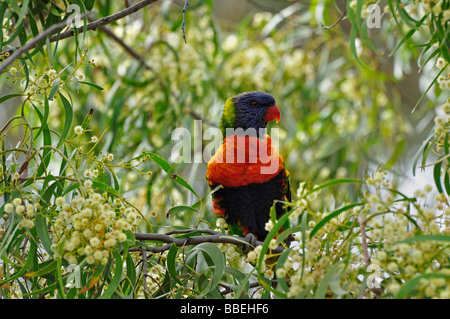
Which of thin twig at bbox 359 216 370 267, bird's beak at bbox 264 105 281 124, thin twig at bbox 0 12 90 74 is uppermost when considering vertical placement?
bird's beak at bbox 264 105 281 124

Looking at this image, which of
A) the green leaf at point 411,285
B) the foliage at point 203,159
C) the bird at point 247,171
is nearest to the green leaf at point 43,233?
the foliage at point 203,159

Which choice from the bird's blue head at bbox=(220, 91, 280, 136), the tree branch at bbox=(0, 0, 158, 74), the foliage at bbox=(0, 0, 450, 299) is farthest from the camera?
the bird's blue head at bbox=(220, 91, 280, 136)

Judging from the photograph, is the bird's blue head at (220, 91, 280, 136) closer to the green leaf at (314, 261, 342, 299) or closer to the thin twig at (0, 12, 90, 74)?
the thin twig at (0, 12, 90, 74)

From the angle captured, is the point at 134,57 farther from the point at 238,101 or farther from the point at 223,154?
the point at 223,154

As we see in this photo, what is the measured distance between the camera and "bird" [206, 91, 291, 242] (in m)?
1.74

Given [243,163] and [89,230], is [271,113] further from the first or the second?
[89,230]

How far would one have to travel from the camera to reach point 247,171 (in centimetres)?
174

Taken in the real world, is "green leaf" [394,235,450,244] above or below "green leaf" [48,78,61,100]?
below

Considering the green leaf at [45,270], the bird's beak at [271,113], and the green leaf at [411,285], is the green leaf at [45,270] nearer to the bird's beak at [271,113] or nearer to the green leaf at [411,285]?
the green leaf at [411,285]

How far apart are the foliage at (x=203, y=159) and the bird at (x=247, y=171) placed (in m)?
0.18

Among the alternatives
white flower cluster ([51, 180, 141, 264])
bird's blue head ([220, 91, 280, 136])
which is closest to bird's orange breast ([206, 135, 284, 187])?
bird's blue head ([220, 91, 280, 136])

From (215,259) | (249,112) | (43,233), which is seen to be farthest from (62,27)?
(249,112)

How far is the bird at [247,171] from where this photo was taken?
5.69ft
